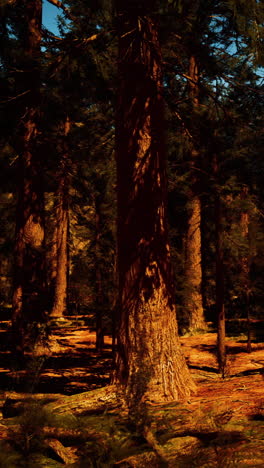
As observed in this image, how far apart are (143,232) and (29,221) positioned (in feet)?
17.7

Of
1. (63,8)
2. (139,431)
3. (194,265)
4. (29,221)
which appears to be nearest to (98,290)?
(29,221)

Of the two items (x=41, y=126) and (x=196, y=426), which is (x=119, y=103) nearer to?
(x=196, y=426)

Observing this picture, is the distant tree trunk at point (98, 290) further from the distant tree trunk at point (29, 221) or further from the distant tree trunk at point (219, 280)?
the distant tree trunk at point (219, 280)

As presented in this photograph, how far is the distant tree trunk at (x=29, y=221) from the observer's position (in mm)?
9461

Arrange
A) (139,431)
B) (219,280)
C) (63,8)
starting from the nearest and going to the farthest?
(139,431) < (63,8) < (219,280)

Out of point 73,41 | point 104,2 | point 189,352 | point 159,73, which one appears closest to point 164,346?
point 159,73

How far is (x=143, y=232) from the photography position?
5.23 meters

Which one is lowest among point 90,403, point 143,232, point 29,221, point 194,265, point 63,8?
point 90,403

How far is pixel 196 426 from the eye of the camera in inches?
146

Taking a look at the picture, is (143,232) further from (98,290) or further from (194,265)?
(194,265)

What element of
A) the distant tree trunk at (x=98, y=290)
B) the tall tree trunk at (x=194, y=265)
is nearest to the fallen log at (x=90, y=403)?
the distant tree trunk at (x=98, y=290)

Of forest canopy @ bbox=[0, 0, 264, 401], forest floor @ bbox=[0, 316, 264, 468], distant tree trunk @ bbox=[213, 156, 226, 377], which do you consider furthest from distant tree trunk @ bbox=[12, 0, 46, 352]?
distant tree trunk @ bbox=[213, 156, 226, 377]

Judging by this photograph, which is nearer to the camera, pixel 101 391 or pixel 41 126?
pixel 101 391

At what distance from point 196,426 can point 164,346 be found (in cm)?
144
